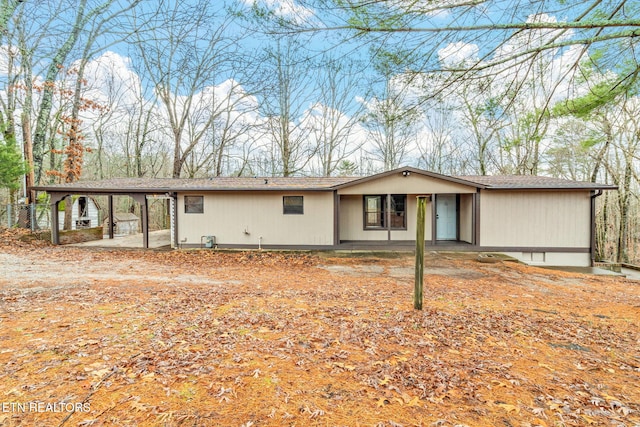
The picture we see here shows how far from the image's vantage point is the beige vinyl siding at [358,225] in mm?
11516

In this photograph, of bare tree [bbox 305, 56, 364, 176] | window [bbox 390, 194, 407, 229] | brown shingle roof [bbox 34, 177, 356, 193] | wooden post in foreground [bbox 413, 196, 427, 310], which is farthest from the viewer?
bare tree [bbox 305, 56, 364, 176]

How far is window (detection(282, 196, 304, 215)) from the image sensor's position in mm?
11055

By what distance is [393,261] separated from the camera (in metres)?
9.36

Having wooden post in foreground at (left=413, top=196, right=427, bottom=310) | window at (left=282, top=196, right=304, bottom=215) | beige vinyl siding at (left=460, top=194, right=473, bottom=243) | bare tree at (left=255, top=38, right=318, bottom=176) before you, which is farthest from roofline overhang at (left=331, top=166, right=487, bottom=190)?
bare tree at (left=255, top=38, right=318, bottom=176)

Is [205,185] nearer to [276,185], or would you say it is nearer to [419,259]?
[276,185]

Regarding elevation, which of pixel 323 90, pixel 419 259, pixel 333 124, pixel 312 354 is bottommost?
pixel 312 354

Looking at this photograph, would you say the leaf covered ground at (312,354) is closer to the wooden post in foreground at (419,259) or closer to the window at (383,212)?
the wooden post in foreground at (419,259)

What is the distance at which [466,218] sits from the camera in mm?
11320

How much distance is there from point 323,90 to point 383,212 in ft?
38.7

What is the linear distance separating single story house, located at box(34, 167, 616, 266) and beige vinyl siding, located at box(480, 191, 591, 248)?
3 centimetres

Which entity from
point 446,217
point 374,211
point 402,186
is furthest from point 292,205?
point 446,217

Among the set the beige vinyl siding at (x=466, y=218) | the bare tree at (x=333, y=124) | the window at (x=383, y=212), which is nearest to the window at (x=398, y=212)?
the window at (x=383, y=212)

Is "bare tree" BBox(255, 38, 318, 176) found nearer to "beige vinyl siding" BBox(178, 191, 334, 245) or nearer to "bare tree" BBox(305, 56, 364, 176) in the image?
"bare tree" BBox(305, 56, 364, 176)

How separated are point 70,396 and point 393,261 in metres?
8.23
